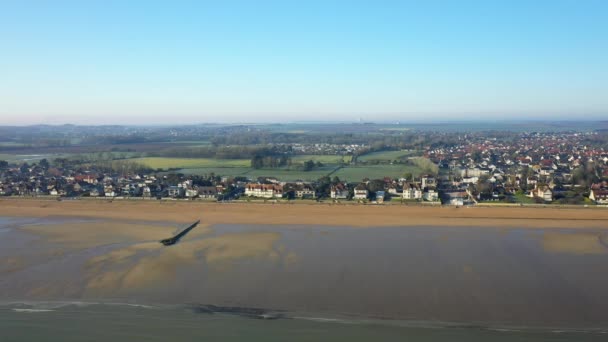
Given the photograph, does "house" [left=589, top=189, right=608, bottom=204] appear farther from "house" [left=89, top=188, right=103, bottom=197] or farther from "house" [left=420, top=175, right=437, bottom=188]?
"house" [left=89, top=188, right=103, bottom=197]

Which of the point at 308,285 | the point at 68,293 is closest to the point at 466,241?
the point at 308,285

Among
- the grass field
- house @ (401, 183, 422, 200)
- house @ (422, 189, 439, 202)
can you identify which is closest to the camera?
house @ (422, 189, 439, 202)

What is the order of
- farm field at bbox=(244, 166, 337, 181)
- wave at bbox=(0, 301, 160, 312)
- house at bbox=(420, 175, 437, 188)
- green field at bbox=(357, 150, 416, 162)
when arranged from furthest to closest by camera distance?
green field at bbox=(357, 150, 416, 162) → farm field at bbox=(244, 166, 337, 181) → house at bbox=(420, 175, 437, 188) → wave at bbox=(0, 301, 160, 312)

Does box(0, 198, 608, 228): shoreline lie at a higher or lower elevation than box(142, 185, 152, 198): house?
lower

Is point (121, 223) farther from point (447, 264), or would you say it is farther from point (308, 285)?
point (447, 264)

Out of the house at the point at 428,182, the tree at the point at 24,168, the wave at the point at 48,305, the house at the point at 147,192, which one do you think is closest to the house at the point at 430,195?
the house at the point at 428,182

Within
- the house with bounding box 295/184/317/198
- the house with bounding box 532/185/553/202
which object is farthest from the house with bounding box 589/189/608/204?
the house with bounding box 295/184/317/198

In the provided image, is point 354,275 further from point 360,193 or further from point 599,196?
point 599,196

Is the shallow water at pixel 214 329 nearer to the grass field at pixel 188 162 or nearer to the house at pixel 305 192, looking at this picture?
the house at pixel 305 192
